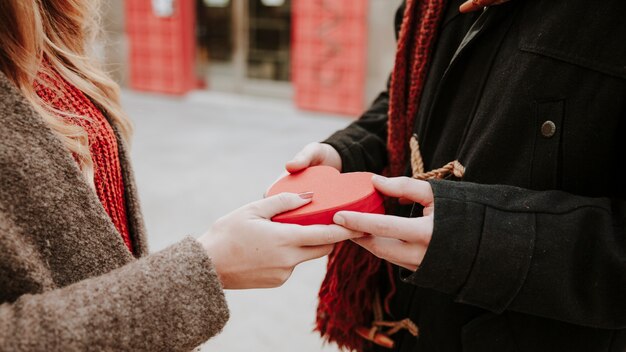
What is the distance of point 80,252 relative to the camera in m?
0.76

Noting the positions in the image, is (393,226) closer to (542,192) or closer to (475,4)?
(542,192)

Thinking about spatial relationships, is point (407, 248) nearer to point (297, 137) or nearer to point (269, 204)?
point (269, 204)

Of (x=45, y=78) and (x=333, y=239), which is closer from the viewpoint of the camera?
(x=333, y=239)

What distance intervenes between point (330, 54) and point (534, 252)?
18.6ft

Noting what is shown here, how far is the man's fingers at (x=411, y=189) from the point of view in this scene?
32.2 inches

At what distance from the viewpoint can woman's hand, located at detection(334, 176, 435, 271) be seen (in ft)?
2.56

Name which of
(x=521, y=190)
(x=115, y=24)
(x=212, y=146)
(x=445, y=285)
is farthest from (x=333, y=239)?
(x=115, y=24)

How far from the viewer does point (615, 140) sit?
78 cm

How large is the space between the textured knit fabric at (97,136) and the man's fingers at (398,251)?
457mm

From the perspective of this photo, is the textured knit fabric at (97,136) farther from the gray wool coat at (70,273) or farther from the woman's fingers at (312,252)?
the woman's fingers at (312,252)

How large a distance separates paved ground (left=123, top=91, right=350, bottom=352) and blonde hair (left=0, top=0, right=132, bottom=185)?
1677mm

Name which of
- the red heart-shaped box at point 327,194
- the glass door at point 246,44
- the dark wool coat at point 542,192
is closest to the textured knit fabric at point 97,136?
the red heart-shaped box at point 327,194

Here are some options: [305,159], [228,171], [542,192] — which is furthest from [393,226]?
[228,171]

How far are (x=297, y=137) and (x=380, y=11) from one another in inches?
66.6
